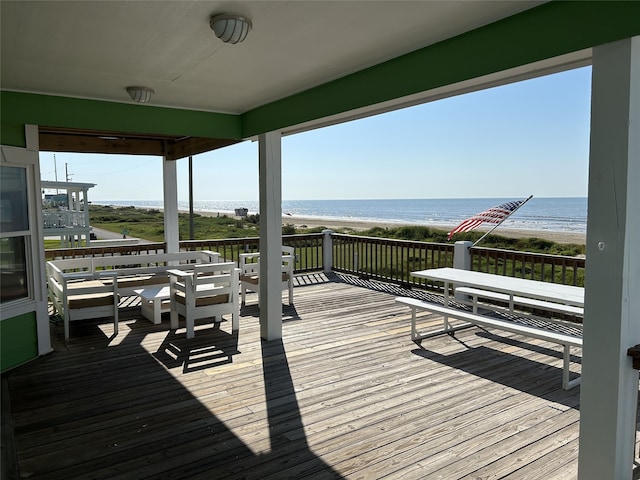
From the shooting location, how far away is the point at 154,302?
525 cm

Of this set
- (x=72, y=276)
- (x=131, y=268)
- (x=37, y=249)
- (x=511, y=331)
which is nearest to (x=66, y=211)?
(x=131, y=268)

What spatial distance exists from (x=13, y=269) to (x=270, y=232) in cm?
240

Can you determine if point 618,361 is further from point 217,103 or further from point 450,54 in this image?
point 217,103

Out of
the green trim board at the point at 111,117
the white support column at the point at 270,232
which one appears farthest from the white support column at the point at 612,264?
the green trim board at the point at 111,117

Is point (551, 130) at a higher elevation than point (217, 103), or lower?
higher

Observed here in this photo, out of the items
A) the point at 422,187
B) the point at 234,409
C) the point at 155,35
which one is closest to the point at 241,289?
the point at 234,409

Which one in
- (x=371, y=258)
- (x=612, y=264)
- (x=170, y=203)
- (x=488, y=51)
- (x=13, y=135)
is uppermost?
(x=488, y=51)

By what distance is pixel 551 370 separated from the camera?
3.84m

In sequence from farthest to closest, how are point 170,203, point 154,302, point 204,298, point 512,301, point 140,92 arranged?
point 170,203, point 154,302, point 204,298, point 512,301, point 140,92

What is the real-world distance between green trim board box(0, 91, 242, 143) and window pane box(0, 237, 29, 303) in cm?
111

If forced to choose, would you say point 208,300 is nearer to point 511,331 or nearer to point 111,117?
point 111,117

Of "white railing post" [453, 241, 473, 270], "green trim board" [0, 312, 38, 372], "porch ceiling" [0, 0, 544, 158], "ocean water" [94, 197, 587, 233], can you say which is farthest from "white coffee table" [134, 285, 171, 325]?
"ocean water" [94, 197, 587, 233]

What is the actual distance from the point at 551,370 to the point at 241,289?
4027 millimetres

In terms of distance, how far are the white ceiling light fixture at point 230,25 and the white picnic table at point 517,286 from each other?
3423 mm
